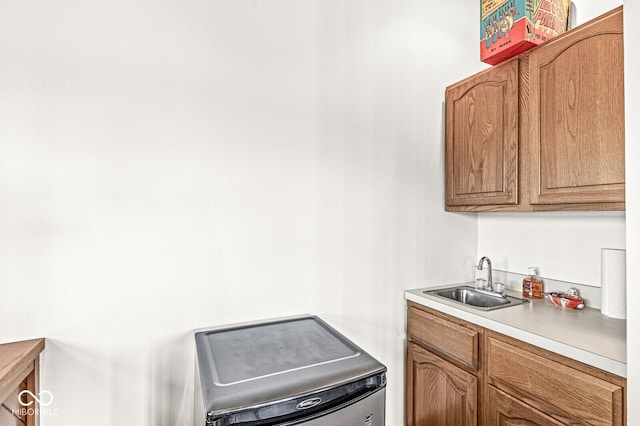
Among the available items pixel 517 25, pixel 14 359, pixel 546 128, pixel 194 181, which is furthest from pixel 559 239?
pixel 14 359

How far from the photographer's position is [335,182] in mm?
1721

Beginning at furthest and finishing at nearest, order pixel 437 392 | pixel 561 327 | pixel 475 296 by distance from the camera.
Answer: pixel 475 296, pixel 437 392, pixel 561 327

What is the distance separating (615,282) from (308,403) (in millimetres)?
1390

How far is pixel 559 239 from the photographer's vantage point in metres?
1.76

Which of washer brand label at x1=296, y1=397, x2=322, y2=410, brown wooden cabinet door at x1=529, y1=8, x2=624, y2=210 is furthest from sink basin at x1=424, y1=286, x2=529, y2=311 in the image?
washer brand label at x1=296, y1=397, x2=322, y2=410

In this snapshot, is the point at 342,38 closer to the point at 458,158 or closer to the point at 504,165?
the point at 458,158

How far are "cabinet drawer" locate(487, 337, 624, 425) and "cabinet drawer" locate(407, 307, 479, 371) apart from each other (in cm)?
8

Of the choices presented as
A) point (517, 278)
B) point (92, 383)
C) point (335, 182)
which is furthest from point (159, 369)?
point (517, 278)

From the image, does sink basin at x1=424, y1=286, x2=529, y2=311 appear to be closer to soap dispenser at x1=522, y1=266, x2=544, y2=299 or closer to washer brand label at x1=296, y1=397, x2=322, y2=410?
soap dispenser at x1=522, y1=266, x2=544, y2=299

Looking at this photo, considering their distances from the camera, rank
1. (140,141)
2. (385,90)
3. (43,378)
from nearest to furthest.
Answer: (43,378)
(140,141)
(385,90)

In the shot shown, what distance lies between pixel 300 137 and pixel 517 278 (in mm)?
1497

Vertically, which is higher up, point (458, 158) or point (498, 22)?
point (498, 22)

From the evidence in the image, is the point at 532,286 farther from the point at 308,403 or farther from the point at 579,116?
the point at 308,403

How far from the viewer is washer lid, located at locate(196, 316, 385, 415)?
0.90 m
